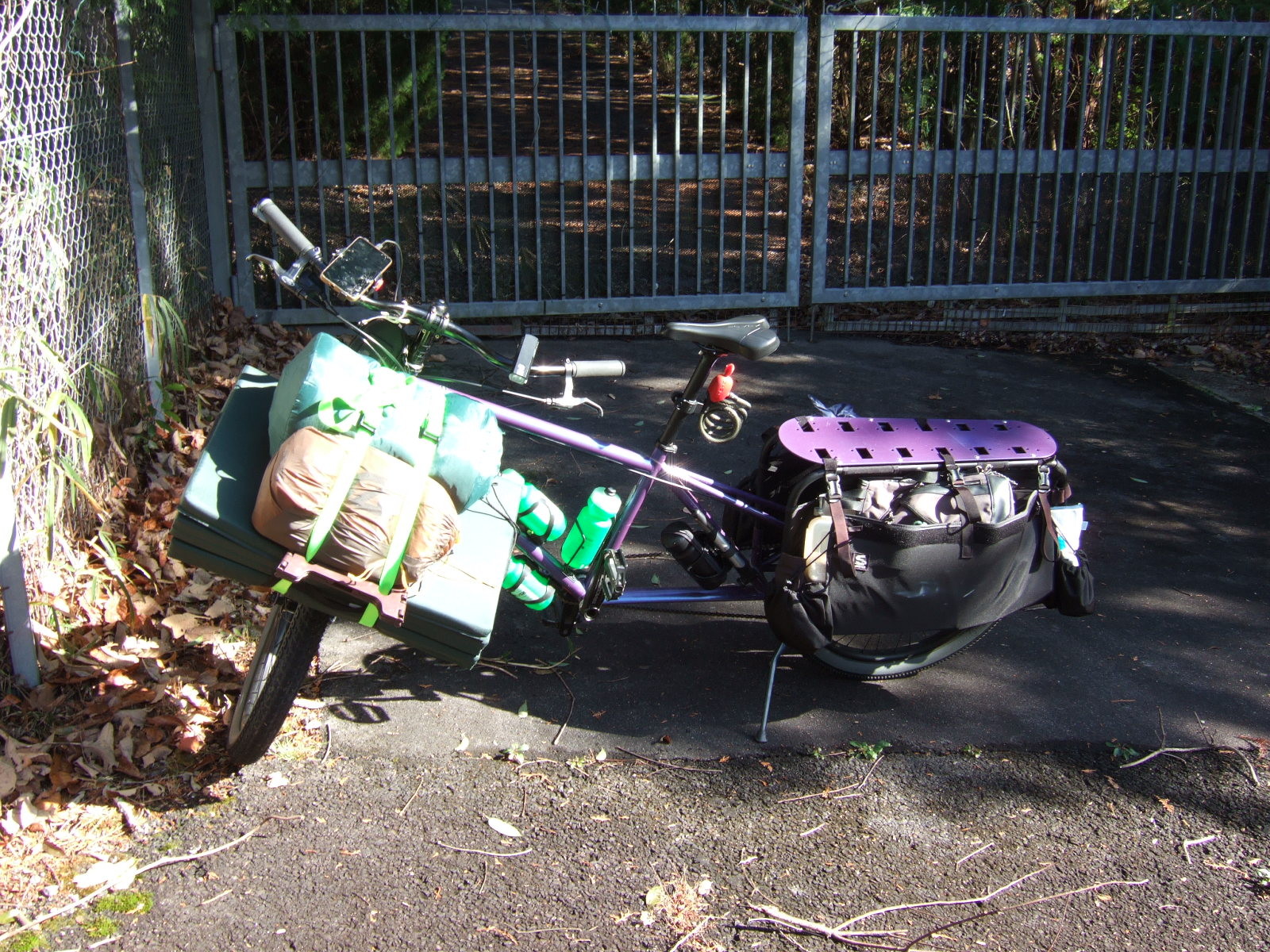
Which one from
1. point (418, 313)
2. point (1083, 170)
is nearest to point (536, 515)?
point (418, 313)

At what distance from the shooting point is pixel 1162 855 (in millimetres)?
3176

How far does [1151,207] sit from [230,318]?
6.55 m

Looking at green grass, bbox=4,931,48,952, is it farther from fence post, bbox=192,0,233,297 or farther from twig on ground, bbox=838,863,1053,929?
fence post, bbox=192,0,233,297

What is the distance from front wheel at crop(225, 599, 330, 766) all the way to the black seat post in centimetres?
121

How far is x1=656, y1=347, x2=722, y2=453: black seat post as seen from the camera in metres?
3.49

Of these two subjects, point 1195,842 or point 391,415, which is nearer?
point 391,415

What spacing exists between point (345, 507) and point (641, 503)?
1311 mm

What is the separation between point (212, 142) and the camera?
6.96 meters

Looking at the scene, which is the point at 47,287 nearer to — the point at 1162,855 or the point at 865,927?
the point at 865,927

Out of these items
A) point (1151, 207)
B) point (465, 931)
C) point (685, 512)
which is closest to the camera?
point (465, 931)

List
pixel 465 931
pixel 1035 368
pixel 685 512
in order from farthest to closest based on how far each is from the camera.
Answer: pixel 1035 368
pixel 685 512
pixel 465 931

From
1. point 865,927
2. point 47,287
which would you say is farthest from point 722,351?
point 47,287

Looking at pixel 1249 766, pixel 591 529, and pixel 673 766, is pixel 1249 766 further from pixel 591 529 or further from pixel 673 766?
pixel 591 529

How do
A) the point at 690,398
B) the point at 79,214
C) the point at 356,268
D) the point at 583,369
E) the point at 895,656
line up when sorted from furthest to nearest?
the point at 79,214 < the point at 895,656 < the point at 690,398 < the point at 583,369 < the point at 356,268
